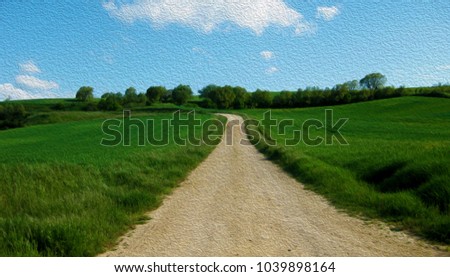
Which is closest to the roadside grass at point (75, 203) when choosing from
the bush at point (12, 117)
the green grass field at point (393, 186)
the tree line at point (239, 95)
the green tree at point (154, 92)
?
the tree line at point (239, 95)

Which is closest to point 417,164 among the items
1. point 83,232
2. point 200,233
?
point 200,233

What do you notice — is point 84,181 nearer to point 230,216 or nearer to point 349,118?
point 230,216

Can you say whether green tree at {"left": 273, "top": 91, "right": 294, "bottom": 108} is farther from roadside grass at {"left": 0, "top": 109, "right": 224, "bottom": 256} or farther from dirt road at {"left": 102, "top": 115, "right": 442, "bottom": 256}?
dirt road at {"left": 102, "top": 115, "right": 442, "bottom": 256}

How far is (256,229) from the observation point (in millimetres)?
6891

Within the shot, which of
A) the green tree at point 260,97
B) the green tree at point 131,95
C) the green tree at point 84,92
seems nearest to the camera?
the green tree at point 84,92

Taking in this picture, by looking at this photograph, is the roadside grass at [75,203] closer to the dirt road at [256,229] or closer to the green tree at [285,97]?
the dirt road at [256,229]

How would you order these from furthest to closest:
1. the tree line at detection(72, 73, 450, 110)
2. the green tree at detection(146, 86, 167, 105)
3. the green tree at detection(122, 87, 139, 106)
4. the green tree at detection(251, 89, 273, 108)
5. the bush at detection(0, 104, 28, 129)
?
1. the bush at detection(0, 104, 28, 129)
2. the green tree at detection(251, 89, 273, 108)
3. the tree line at detection(72, 73, 450, 110)
4. the green tree at detection(122, 87, 139, 106)
5. the green tree at detection(146, 86, 167, 105)

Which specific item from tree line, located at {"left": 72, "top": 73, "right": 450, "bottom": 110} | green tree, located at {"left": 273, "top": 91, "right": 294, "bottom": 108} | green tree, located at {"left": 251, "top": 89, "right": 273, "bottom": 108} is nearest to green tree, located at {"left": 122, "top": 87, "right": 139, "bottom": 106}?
tree line, located at {"left": 72, "top": 73, "right": 450, "bottom": 110}

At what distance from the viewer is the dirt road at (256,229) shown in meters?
5.73

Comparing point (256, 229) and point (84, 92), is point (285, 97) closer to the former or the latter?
point (256, 229)

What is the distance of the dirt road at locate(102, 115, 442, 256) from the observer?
573 cm

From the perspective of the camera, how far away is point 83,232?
580 centimetres
